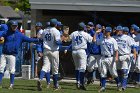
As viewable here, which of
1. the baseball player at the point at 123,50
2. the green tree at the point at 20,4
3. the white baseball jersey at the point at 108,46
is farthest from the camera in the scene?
the green tree at the point at 20,4

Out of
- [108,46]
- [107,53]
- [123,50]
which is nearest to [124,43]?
[123,50]

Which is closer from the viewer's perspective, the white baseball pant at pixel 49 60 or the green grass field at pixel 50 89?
the green grass field at pixel 50 89

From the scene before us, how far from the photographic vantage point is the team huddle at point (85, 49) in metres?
14.5

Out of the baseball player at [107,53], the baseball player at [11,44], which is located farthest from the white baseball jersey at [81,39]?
the baseball player at [11,44]

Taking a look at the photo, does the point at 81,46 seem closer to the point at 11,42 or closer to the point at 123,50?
the point at 123,50

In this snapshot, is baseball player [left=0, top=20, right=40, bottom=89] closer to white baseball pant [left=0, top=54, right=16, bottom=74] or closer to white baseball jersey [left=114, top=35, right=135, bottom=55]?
white baseball pant [left=0, top=54, right=16, bottom=74]

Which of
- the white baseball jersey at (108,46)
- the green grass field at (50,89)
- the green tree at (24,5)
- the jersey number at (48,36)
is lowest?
the green grass field at (50,89)

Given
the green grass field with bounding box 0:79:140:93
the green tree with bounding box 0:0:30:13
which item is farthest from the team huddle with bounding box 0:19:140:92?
the green tree with bounding box 0:0:30:13

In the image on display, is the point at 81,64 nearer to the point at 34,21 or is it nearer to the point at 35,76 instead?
the point at 35,76

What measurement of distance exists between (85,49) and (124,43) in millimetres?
1214

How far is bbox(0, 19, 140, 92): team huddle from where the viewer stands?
14.5m

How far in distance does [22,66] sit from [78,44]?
4.42m

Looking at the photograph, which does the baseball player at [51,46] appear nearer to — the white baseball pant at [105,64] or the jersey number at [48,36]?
the jersey number at [48,36]

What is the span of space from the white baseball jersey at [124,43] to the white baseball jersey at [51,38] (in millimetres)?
2088
